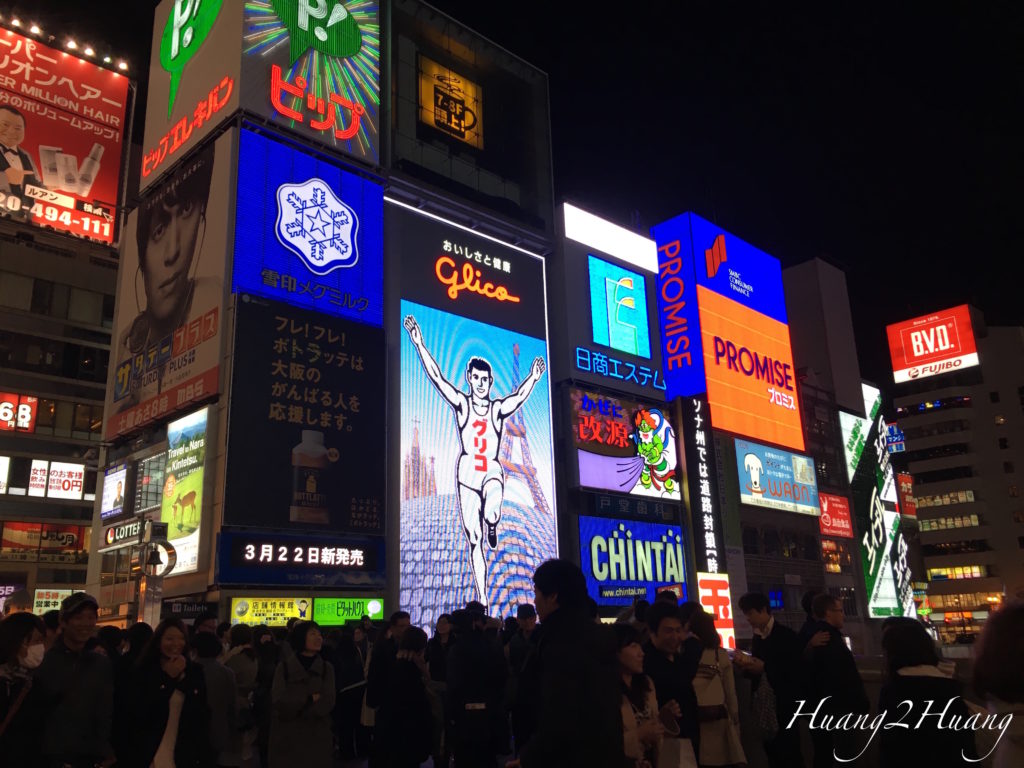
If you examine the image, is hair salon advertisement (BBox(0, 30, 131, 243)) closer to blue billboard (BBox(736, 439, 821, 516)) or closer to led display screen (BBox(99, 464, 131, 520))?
led display screen (BBox(99, 464, 131, 520))

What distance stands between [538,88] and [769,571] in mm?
25155

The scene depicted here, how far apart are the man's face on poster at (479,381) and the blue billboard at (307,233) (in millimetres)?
3436

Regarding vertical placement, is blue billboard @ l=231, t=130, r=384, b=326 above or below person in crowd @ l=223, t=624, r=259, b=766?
above

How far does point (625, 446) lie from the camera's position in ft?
99.5

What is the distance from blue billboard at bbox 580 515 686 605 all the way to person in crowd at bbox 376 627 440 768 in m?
20.1

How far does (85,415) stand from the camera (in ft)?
124

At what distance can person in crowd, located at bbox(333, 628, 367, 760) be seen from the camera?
1045cm

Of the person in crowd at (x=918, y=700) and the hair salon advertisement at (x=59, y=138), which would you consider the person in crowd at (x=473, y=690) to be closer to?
the person in crowd at (x=918, y=700)

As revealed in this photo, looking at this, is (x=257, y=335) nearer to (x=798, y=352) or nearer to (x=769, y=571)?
(x=769, y=571)

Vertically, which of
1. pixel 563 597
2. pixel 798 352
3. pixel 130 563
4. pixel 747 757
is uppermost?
pixel 798 352

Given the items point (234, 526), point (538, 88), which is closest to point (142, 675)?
point (234, 526)

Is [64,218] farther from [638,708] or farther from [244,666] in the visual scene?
[638,708]

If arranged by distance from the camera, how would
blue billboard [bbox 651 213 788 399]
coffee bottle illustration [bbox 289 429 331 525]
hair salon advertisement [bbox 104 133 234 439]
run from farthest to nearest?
1. blue billboard [bbox 651 213 788 399]
2. hair salon advertisement [bbox 104 133 234 439]
3. coffee bottle illustration [bbox 289 429 331 525]

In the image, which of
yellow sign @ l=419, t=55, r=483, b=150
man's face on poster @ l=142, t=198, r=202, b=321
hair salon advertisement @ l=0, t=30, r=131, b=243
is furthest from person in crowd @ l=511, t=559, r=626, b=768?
yellow sign @ l=419, t=55, r=483, b=150
